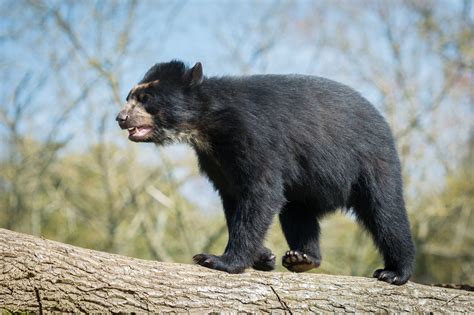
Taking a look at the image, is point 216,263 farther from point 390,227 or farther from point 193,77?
point 390,227

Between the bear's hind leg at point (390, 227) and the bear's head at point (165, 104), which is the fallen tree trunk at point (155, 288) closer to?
the bear's hind leg at point (390, 227)

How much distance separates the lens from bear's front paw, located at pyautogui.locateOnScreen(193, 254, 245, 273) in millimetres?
6414

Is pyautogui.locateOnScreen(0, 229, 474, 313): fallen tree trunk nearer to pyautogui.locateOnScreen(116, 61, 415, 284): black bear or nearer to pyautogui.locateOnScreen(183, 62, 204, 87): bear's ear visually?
pyautogui.locateOnScreen(116, 61, 415, 284): black bear

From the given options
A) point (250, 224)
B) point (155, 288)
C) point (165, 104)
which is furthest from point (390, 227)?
point (155, 288)

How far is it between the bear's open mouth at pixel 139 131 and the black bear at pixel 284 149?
0.04 ft

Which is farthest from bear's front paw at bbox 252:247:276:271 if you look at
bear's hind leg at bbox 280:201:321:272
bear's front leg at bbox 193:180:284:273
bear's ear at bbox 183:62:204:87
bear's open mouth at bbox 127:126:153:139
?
bear's ear at bbox 183:62:204:87

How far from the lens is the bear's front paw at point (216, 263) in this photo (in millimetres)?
6414

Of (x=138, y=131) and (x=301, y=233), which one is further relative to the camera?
(x=301, y=233)

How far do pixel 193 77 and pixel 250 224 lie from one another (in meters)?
1.88

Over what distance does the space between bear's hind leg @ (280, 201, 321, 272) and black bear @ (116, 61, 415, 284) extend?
0.01m

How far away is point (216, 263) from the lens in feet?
21.1

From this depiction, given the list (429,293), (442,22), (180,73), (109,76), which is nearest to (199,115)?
(180,73)

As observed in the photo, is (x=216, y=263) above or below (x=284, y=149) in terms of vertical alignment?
below

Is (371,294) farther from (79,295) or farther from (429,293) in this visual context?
(79,295)
